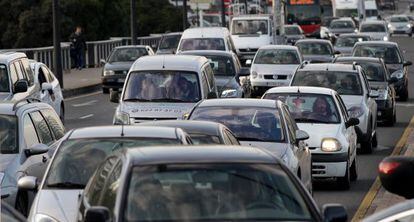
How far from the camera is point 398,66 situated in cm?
3828

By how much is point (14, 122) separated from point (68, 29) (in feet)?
159

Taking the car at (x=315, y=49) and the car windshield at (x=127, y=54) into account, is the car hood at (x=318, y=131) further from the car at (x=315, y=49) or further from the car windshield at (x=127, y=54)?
the car at (x=315, y=49)

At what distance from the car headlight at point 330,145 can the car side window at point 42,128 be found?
444 cm

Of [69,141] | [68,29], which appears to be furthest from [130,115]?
[68,29]

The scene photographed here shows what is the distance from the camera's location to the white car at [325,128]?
19.0 metres

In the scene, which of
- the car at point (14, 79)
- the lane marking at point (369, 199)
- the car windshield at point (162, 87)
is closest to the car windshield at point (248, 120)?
the lane marking at point (369, 199)

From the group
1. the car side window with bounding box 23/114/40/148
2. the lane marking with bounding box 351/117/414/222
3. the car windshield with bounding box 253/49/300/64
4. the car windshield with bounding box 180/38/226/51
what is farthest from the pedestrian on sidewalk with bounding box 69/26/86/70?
the car side window with bounding box 23/114/40/148

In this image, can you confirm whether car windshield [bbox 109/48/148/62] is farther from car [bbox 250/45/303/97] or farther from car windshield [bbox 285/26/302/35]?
car windshield [bbox 285/26/302/35]

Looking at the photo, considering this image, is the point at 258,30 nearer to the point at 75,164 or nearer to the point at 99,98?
the point at 99,98

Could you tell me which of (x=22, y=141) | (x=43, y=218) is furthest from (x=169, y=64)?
(x=43, y=218)

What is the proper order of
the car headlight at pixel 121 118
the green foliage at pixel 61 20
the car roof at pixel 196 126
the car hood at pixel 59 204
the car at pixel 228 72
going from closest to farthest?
the car hood at pixel 59 204
the car roof at pixel 196 126
the car headlight at pixel 121 118
the car at pixel 228 72
the green foliage at pixel 61 20

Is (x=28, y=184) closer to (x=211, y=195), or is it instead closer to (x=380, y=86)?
(x=211, y=195)

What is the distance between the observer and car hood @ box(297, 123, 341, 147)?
63.6ft

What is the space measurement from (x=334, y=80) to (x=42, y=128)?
9.91 m
